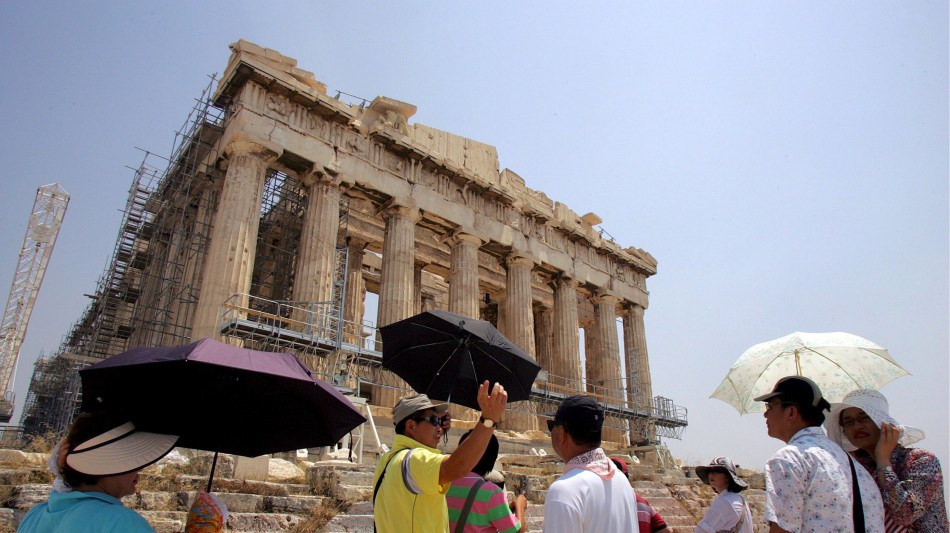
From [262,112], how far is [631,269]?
18.6m

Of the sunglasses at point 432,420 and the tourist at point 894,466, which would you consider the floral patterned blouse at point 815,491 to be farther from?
the sunglasses at point 432,420

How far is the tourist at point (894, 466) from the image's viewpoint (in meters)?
3.33

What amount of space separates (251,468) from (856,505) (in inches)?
316

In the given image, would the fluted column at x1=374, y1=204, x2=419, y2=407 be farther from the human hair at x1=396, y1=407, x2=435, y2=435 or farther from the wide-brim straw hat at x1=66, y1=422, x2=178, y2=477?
the wide-brim straw hat at x1=66, y1=422, x2=178, y2=477

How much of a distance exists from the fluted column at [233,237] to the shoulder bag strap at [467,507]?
41.0ft

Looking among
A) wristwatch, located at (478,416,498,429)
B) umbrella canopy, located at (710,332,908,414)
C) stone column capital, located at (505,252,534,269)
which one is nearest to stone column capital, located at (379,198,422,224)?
stone column capital, located at (505,252,534,269)

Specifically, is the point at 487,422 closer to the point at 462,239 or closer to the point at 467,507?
the point at 467,507

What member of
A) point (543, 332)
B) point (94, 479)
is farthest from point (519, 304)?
point (94, 479)

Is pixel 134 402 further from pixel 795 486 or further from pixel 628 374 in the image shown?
pixel 628 374

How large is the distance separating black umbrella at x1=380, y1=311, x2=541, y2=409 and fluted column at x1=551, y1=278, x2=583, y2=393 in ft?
57.7

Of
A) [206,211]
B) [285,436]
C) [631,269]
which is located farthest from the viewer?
[631,269]

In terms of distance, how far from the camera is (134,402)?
137 inches

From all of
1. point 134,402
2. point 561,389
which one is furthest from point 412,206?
point 134,402

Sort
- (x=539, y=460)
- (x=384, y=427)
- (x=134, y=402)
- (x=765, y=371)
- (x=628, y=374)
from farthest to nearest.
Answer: (x=628, y=374) → (x=384, y=427) → (x=539, y=460) → (x=765, y=371) → (x=134, y=402)
